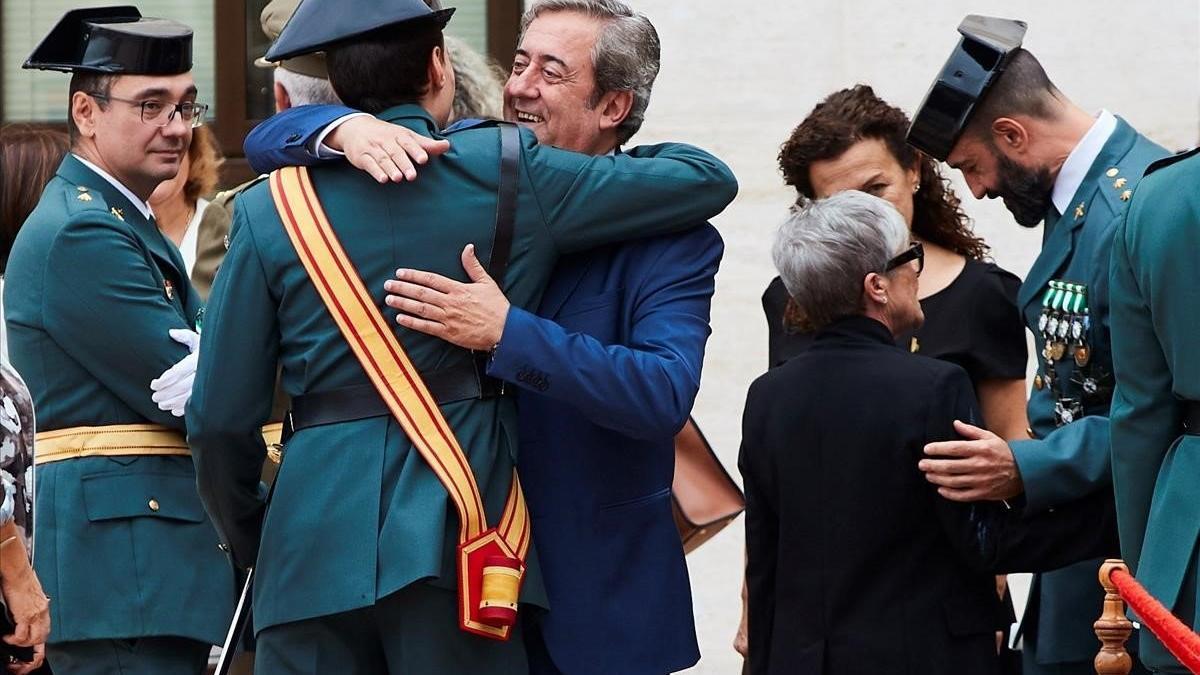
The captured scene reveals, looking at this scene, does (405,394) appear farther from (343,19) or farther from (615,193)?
(343,19)

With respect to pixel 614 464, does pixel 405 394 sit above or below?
above

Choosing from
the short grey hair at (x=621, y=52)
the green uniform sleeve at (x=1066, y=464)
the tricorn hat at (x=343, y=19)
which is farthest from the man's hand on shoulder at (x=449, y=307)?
the green uniform sleeve at (x=1066, y=464)

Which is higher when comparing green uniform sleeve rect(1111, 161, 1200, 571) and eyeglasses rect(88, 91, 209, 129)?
green uniform sleeve rect(1111, 161, 1200, 571)

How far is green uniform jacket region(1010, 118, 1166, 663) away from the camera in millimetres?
3988

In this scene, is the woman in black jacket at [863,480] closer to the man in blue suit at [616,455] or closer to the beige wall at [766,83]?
the man in blue suit at [616,455]

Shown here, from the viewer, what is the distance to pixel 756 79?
6.44 meters

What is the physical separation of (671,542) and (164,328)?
1.32 m

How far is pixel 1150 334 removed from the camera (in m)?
3.42

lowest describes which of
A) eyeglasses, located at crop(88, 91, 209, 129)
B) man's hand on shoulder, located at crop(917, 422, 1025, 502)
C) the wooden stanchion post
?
man's hand on shoulder, located at crop(917, 422, 1025, 502)

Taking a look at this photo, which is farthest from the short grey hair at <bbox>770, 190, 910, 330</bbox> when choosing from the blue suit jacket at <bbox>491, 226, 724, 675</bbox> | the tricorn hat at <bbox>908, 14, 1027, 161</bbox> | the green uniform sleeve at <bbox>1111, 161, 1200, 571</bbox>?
the green uniform sleeve at <bbox>1111, 161, 1200, 571</bbox>

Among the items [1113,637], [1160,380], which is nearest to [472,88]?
[1160,380]

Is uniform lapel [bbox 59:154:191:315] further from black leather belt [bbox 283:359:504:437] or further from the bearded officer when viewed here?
the bearded officer

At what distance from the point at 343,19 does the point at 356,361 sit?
0.56m

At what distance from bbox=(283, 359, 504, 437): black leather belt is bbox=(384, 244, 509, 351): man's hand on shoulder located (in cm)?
7
